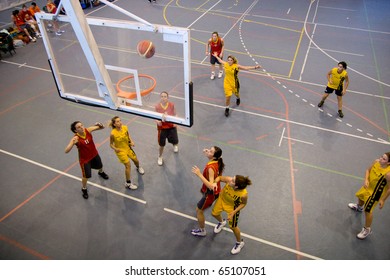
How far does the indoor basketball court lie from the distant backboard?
35mm

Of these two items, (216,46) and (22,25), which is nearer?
(216,46)

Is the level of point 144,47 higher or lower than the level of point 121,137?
higher

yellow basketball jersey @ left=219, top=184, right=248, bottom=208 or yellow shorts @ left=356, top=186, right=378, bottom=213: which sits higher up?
yellow basketball jersey @ left=219, top=184, right=248, bottom=208

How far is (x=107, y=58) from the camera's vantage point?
625 centimetres

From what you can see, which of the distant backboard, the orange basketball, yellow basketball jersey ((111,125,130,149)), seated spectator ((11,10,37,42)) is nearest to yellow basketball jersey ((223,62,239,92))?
the distant backboard

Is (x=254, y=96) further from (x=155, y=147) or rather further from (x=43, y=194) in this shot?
(x=43, y=194)

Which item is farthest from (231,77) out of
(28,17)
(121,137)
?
(28,17)

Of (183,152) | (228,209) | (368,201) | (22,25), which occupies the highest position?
(228,209)

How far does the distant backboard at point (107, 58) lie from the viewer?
495cm

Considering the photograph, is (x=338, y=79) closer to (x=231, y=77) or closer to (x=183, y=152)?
(x=231, y=77)

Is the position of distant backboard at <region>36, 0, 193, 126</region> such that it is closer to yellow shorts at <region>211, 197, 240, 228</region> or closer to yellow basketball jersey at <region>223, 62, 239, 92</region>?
yellow shorts at <region>211, 197, 240, 228</region>

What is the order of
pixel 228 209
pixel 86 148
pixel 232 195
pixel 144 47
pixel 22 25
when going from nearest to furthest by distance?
1. pixel 232 195
2. pixel 228 209
3. pixel 144 47
4. pixel 86 148
5. pixel 22 25

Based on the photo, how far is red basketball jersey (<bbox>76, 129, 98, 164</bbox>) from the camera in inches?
235

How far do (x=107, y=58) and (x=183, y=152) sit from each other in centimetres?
316
